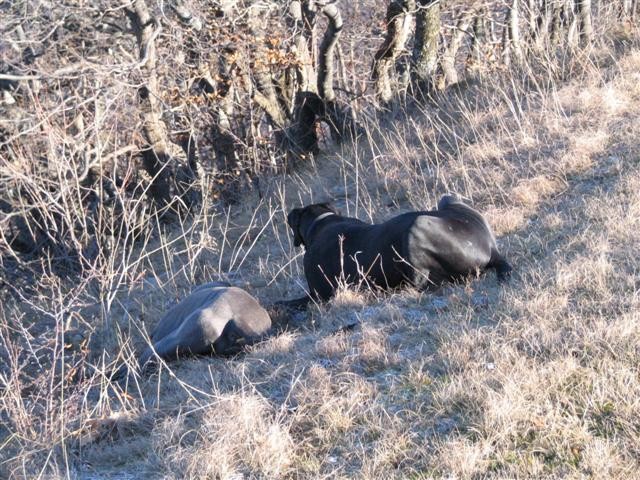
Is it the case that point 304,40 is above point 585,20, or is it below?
above

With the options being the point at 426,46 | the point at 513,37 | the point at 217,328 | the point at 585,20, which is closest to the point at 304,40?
the point at 426,46

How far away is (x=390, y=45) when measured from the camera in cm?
1326

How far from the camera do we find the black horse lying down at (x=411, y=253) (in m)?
6.23

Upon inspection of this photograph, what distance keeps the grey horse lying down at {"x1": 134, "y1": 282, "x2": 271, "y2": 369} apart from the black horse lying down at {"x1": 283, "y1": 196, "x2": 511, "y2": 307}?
64cm

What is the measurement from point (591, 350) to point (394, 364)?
3.62 ft

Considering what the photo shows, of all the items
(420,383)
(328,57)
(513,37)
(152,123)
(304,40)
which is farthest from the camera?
(513,37)

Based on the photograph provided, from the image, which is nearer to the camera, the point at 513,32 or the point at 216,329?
the point at 216,329

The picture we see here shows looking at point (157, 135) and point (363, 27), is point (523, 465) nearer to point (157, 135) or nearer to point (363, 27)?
point (157, 135)

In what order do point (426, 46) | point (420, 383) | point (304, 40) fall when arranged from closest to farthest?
point (420, 383), point (426, 46), point (304, 40)

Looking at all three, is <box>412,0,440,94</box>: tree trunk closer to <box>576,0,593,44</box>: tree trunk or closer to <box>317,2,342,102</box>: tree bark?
<box>317,2,342,102</box>: tree bark

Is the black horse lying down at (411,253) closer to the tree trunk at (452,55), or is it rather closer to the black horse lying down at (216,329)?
the black horse lying down at (216,329)

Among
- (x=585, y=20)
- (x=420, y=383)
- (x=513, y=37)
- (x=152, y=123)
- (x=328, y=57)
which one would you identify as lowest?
(x=420, y=383)

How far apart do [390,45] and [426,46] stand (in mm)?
829

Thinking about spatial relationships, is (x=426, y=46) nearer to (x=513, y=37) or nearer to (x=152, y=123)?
(x=513, y=37)
